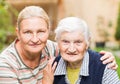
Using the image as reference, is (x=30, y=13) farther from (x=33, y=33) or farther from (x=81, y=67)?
(x=81, y=67)

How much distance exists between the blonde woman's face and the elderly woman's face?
16 cm

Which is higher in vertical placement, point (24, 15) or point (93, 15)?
point (24, 15)

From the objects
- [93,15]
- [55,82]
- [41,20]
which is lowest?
[93,15]

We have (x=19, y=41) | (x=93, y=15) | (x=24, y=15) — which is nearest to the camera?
(x=24, y=15)

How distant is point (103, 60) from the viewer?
3945mm

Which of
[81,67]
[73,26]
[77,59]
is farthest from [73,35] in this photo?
[81,67]

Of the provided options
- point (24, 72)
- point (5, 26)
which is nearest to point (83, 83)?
point (24, 72)

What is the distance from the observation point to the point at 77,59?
3855mm

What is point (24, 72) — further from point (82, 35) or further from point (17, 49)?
point (82, 35)

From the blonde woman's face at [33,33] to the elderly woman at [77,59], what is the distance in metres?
0.12

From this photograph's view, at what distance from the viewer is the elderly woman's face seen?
12.5 ft

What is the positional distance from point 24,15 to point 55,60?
21.2 inches

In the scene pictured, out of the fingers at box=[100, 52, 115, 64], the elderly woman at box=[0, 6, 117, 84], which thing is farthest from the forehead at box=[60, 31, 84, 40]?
the fingers at box=[100, 52, 115, 64]

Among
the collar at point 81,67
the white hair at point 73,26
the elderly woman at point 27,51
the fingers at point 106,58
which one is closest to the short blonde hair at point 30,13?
the elderly woman at point 27,51
